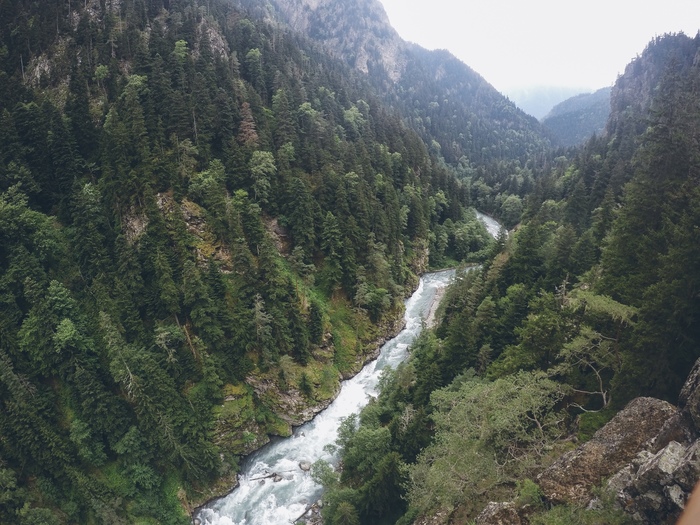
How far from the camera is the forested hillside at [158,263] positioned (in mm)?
40531

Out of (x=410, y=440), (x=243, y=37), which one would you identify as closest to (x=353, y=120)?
(x=243, y=37)

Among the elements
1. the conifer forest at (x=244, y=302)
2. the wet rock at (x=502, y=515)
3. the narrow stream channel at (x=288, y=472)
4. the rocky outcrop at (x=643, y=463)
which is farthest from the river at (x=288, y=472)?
the rocky outcrop at (x=643, y=463)

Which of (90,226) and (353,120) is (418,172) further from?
(90,226)

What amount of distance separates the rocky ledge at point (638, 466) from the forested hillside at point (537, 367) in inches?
21.8

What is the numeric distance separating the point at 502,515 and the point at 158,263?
43.7 meters

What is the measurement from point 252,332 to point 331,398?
13.7 m

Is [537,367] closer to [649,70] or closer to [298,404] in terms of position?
[298,404]

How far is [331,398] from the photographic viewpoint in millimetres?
52875

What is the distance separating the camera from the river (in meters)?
39.6

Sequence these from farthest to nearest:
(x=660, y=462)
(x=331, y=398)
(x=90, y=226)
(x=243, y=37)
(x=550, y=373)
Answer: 1. (x=243, y=37)
2. (x=331, y=398)
3. (x=90, y=226)
4. (x=550, y=373)
5. (x=660, y=462)

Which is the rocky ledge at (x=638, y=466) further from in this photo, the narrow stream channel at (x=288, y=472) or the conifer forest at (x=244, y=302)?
the narrow stream channel at (x=288, y=472)

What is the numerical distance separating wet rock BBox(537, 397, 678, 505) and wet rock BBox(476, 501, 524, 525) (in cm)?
172

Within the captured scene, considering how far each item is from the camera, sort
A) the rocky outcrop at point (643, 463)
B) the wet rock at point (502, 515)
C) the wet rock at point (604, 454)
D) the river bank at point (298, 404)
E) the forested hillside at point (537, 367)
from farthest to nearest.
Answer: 1. the river bank at point (298, 404)
2. the forested hillside at point (537, 367)
3. the wet rock at point (502, 515)
4. the wet rock at point (604, 454)
5. the rocky outcrop at point (643, 463)

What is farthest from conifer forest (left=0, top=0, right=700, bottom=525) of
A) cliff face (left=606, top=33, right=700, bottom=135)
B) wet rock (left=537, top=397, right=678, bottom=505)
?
cliff face (left=606, top=33, right=700, bottom=135)
